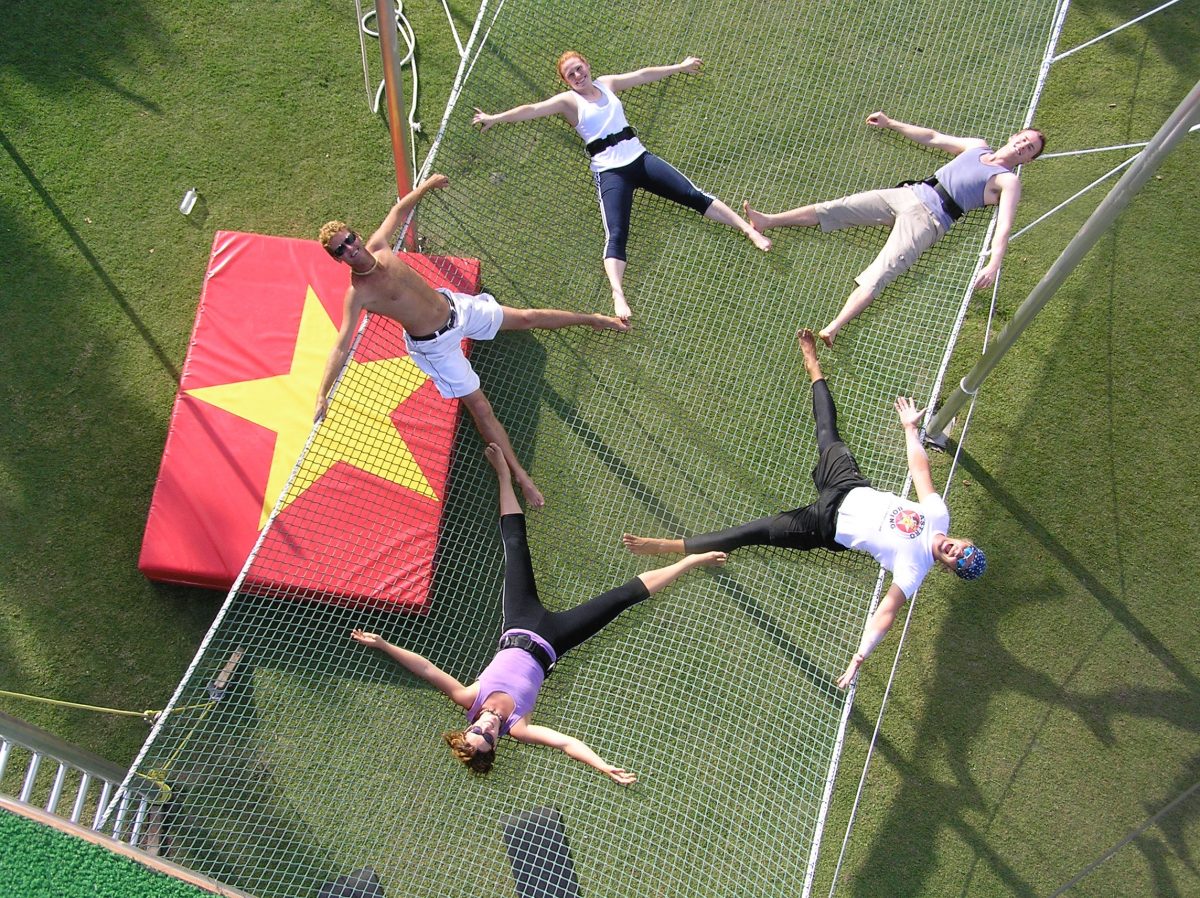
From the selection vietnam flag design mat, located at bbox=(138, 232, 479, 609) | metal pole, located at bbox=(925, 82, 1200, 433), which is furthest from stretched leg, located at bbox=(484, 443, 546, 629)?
metal pole, located at bbox=(925, 82, 1200, 433)

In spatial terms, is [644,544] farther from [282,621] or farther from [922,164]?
[922,164]

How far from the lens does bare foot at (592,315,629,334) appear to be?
5.38 meters

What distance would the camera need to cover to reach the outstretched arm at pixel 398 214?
4645 millimetres

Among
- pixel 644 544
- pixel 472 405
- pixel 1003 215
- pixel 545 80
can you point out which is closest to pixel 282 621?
pixel 472 405

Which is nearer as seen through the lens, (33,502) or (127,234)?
(33,502)

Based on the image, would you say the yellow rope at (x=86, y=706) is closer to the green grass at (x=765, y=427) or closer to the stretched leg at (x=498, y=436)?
the green grass at (x=765, y=427)

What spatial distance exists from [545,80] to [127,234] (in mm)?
2925

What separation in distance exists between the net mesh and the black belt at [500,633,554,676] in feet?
1.80

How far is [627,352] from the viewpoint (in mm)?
5703

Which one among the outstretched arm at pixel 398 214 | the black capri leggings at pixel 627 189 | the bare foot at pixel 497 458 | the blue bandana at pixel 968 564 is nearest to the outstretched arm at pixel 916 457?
the blue bandana at pixel 968 564

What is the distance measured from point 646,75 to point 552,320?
5.67 feet

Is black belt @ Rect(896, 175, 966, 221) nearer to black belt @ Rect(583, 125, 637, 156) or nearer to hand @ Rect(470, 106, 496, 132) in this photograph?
black belt @ Rect(583, 125, 637, 156)

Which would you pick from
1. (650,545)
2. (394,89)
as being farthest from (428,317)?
→ (650,545)

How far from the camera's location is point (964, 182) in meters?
5.20
